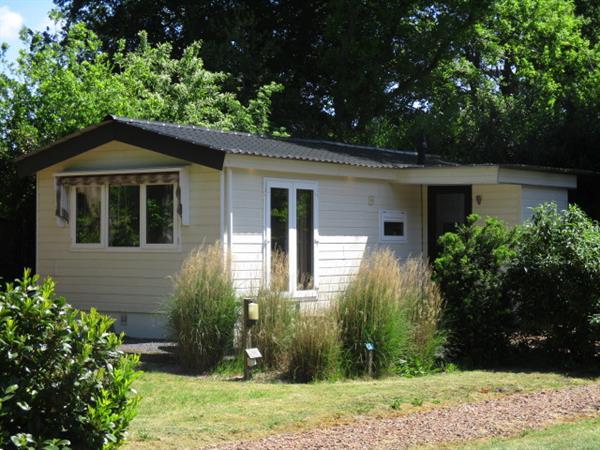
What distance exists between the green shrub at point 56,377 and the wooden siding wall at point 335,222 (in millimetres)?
5244

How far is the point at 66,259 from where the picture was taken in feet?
46.5

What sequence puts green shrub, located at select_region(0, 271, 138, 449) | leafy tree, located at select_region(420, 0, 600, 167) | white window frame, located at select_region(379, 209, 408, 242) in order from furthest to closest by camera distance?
leafy tree, located at select_region(420, 0, 600, 167) < white window frame, located at select_region(379, 209, 408, 242) < green shrub, located at select_region(0, 271, 138, 449)

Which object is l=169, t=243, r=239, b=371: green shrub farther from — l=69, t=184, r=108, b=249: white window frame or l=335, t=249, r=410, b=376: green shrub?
l=69, t=184, r=108, b=249: white window frame

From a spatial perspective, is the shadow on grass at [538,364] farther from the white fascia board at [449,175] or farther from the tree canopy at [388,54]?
the tree canopy at [388,54]

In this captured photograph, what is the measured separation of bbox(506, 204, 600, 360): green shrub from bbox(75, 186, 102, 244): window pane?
6283 mm

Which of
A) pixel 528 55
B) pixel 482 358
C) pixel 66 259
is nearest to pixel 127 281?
pixel 66 259

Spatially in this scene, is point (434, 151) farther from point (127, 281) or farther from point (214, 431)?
point (214, 431)

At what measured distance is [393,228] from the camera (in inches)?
614

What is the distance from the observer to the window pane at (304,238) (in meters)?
13.4

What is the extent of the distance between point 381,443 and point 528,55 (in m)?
22.4

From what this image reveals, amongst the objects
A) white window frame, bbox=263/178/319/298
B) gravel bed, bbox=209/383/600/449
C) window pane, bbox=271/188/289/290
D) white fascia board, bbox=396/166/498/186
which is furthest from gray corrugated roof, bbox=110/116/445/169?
gravel bed, bbox=209/383/600/449

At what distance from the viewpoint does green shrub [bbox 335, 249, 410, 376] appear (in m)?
10.4

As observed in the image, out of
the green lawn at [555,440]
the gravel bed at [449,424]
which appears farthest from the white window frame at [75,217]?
the green lawn at [555,440]

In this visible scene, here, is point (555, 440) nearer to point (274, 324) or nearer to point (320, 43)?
point (274, 324)
